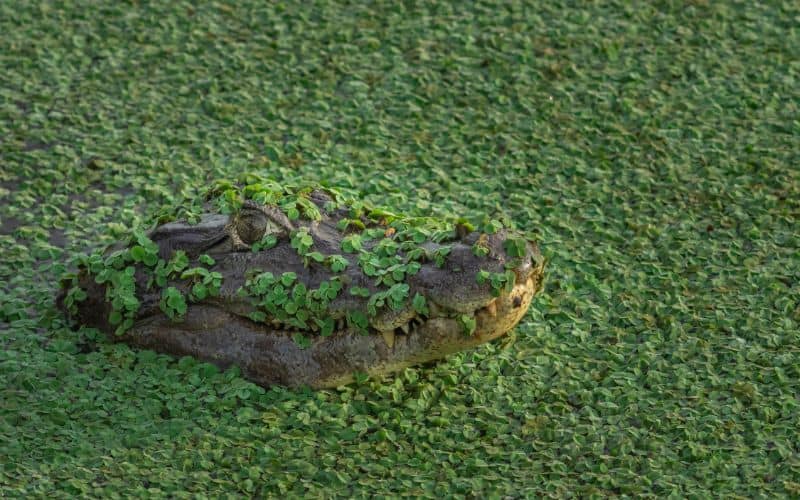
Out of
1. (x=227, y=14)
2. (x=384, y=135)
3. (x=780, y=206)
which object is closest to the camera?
(x=780, y=206)

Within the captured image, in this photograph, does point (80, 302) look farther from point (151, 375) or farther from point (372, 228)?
point (372, 228)

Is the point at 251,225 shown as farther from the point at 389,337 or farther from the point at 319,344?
the point at 389,337

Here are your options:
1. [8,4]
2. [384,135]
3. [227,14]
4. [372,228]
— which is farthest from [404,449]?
[8,4]

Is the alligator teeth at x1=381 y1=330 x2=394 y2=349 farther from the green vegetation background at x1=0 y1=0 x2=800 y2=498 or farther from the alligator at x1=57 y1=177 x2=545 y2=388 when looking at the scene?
the green vegetation background at x1=0 y1=0 x2=800 y2=498

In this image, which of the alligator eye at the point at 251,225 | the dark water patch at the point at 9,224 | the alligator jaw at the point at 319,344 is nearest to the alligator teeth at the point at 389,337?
the alligator jaw at the point at 319,344

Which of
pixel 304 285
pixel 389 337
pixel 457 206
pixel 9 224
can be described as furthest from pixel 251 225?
pixel 9 224

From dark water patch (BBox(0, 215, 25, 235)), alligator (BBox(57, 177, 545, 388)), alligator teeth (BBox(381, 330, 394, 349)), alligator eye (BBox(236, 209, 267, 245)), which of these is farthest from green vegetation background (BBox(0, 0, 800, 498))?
alligator eye (BBox(236, 209, 267, 245))

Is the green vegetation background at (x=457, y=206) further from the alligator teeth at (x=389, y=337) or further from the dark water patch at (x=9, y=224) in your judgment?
the alligator teeth at (x=389, y=337)

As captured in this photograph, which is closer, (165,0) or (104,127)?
(104,127)
